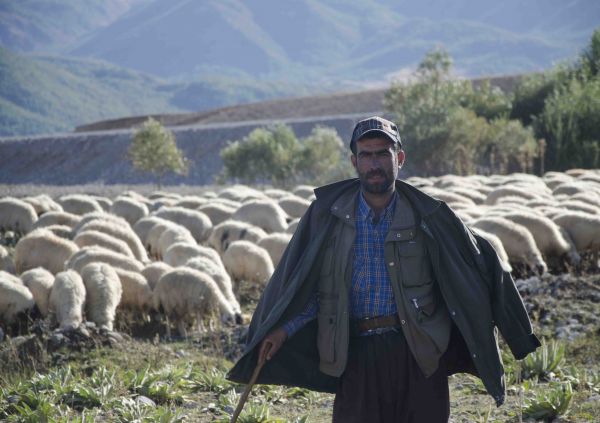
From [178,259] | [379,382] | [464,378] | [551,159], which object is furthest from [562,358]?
[551,159]

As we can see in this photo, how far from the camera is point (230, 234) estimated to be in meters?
14.2

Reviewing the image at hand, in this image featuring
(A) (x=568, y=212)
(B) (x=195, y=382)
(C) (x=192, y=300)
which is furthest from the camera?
(A) (x=568, y=212)

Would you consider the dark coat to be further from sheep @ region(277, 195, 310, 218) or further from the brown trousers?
sheep @ region(277, 195, 310, 218)

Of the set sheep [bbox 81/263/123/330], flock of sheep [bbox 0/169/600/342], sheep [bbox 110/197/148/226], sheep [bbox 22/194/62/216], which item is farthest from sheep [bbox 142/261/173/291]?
sheep [bbox 22/194/62/216]

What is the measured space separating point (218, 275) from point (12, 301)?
95.6 inches

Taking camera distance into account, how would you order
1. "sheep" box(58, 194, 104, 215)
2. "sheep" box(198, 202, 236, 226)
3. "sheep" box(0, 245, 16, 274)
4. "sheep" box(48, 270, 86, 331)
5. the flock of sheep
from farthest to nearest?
"sheep" box(58, 194, 104, 215)
"sheep" box(198, 202, 236, 226)
"sheep" box(0, 245, 16, 274)
the flock of sheep
"sheep" box(48, 270, 86, 331)

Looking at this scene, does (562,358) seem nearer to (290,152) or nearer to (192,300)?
(192,300)

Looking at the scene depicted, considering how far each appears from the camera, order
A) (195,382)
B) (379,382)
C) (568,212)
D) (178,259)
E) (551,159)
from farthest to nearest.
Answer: (551,159)
(568,212)
(178,259)
(195,382)
(379,382)

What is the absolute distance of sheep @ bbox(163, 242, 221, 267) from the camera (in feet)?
40.3

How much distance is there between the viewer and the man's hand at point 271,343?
4.54m

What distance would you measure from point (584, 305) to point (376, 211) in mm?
6280

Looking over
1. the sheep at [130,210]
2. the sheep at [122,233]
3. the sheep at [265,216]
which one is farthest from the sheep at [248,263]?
the sheep at [130,210]

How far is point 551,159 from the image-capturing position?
28.4 m

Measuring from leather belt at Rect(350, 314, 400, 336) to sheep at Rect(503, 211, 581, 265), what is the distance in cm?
876
